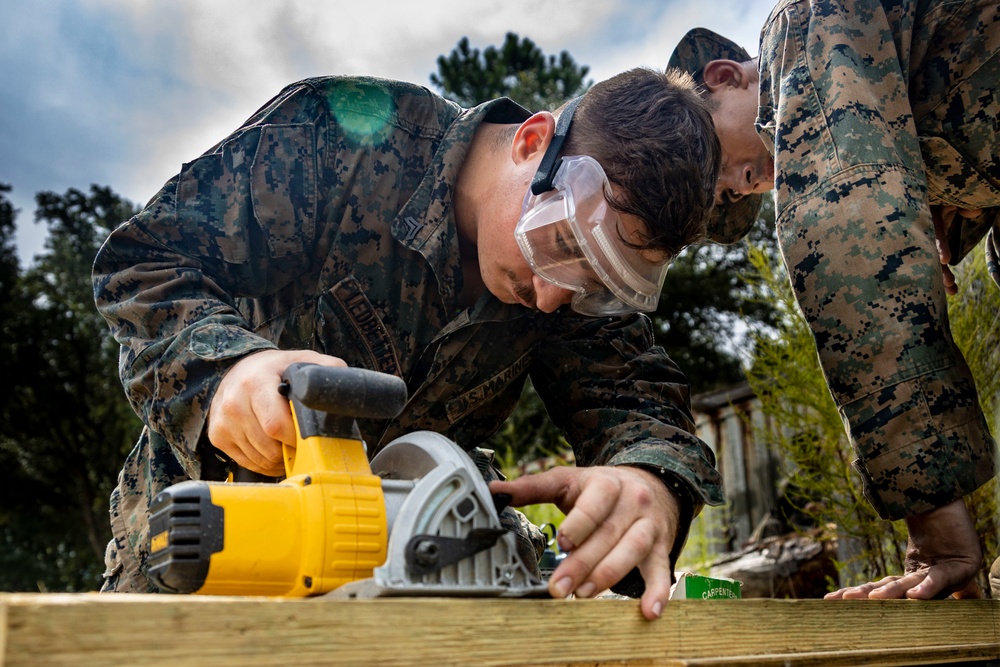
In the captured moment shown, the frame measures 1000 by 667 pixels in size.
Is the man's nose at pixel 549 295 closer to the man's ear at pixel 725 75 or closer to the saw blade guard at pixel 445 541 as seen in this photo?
the saw blade guard at pixel 445 541

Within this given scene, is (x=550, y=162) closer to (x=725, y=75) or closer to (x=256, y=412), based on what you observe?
(x=256, y=412)

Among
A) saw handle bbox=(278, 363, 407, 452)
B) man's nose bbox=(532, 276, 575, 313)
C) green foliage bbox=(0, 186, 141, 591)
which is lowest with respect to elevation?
saw handle bbox=(278, 363, 407, 452)

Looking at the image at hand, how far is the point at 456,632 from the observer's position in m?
1.06

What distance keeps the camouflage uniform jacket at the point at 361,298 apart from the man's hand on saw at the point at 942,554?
1.51 ft

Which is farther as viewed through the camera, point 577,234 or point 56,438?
point 56,438

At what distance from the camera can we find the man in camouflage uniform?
1755 millimetres

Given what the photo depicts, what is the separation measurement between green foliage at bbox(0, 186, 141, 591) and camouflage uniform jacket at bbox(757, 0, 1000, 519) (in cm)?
1450

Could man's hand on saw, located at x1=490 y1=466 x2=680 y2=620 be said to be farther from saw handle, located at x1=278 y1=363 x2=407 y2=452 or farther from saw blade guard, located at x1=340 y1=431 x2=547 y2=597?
saw handle, located at x1=278 y1=363 x2=407 y2=452

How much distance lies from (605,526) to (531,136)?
108cm

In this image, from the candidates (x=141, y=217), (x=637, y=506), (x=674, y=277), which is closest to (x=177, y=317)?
(x=141, y=217)

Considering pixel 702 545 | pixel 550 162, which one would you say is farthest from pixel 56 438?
pixel 550 162

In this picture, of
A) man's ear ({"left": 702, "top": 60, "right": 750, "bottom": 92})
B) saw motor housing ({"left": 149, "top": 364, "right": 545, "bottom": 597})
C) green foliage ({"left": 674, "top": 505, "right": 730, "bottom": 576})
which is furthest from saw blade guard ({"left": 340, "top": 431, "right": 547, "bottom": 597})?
green foliage ({"left": 674, "top": 505, "right": 730, "bottom": 576})

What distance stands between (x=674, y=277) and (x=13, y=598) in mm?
13849

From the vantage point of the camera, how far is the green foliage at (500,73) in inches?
602
